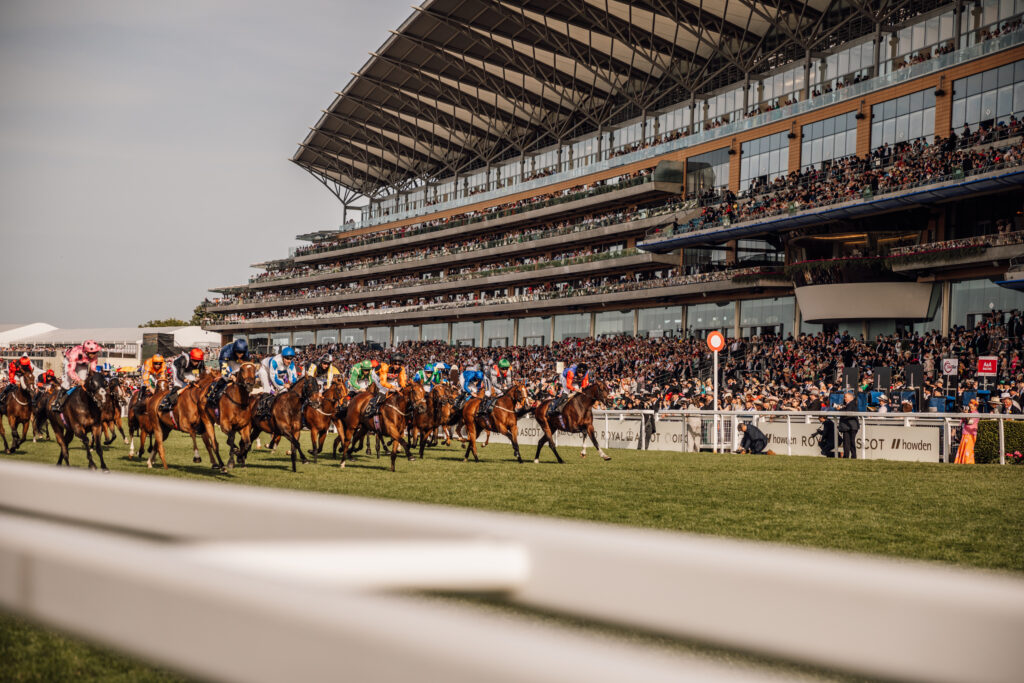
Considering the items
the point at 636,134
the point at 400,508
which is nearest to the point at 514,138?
the point at 636,134

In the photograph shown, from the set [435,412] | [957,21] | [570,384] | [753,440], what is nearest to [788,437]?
[753,440]

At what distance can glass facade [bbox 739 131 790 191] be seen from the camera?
1528 inches

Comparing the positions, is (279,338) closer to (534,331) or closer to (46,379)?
(534,331)

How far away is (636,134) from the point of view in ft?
168

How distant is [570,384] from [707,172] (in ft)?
92.8

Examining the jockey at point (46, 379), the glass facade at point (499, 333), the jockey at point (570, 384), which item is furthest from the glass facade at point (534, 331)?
the jockey at point (46, 379)

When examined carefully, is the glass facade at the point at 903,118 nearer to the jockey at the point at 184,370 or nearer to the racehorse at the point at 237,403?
the jockey at the point at 184,370

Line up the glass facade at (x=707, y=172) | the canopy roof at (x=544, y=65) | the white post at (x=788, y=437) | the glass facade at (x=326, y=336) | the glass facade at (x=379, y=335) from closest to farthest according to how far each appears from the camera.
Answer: the white post at (x=788, y=437) < the canopy roof at (x=544, y=65) < the glass facade at (x=707, y=172) < the glass facade at (x=379, y=335) < the glass facade at (x=326, y=336)

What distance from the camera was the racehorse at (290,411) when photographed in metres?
14.6

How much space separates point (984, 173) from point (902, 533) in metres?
23.9

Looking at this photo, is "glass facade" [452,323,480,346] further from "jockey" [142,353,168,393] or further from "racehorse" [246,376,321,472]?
"racehorse" [246,376,321,472]

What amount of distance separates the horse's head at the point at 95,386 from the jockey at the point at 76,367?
0.19m

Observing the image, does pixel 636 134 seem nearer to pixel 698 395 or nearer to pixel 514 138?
pixel 514 138

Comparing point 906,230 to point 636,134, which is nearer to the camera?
point 906,230
